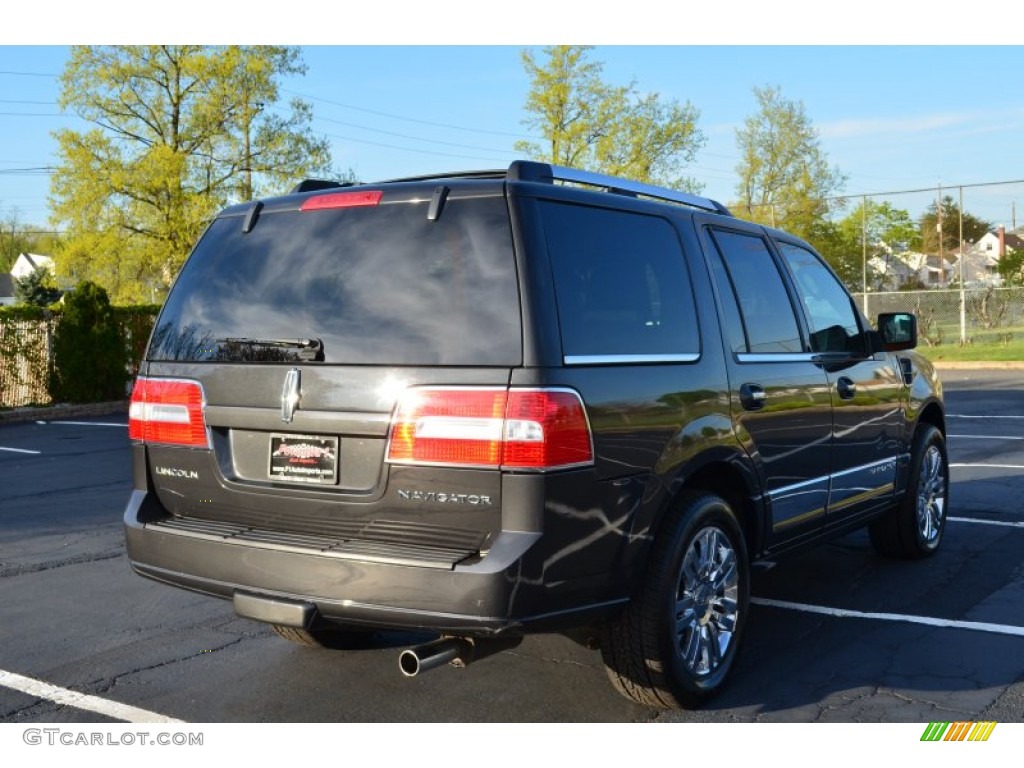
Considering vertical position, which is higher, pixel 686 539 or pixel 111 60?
pixel 111 60

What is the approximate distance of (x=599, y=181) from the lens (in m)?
4.30

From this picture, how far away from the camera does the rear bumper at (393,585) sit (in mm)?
3402

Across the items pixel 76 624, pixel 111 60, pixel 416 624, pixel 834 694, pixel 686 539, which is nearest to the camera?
pixel 416 624

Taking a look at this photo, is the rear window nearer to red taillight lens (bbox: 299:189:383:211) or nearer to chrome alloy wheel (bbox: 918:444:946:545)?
red taillight lens (bbox: 299:189:383:211)

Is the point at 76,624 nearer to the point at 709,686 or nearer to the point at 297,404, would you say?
the point at 297,404

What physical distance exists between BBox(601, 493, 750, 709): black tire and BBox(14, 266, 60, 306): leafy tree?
1679 inches

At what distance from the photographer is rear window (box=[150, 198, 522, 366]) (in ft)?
11.7

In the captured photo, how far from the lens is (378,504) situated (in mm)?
3625

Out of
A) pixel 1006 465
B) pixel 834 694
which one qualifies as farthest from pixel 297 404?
pixel 1006 465

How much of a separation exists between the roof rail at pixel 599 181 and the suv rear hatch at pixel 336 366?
258 millimetres

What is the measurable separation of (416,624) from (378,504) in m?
0.42

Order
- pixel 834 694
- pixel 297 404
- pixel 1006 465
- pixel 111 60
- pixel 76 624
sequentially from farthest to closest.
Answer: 1. pixel 111 60
2. pixel 1006 465
3. pixel 76 624
4. pixel 834 694
5. pixel 297 404

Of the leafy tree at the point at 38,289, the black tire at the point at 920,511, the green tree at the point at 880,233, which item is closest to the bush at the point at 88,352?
the black tire at the point at 920,511

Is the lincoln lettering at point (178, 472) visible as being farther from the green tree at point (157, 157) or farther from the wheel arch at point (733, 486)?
the green tree at point (157, 157)
